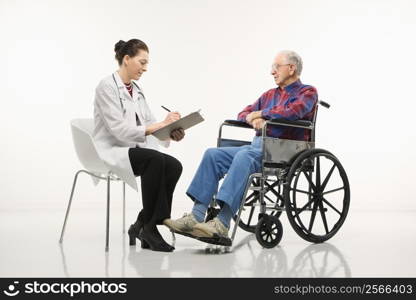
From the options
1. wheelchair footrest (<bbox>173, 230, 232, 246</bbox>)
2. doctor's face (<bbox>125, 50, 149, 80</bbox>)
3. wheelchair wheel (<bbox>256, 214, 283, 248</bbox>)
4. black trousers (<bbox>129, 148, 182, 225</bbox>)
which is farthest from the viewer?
doctor's face (<bbox>125, 50, 149, 80</bbox>)

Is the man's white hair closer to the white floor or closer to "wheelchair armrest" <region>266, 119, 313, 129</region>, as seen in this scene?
"wheelchair armrest" <region>266, 119, 313, 129</region>

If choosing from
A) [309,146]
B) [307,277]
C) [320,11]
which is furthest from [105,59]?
[307,277]

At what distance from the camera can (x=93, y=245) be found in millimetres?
3215

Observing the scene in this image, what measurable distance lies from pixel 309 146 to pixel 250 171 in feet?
1.44

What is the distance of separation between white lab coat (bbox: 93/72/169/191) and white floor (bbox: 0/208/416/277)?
1.32 ft

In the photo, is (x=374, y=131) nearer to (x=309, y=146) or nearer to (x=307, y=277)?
(x=309, y=146)

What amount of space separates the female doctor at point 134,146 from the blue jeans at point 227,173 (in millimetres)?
128

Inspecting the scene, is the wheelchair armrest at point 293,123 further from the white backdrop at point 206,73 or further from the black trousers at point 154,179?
the white backdrop at point 206,73

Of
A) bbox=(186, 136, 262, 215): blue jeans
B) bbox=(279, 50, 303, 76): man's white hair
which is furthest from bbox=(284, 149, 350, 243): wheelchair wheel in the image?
bbox=(279, 50, 303, 76): man's white hair

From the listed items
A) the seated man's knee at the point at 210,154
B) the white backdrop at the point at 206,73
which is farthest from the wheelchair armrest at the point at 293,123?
the white backdrop at the point at 206,73

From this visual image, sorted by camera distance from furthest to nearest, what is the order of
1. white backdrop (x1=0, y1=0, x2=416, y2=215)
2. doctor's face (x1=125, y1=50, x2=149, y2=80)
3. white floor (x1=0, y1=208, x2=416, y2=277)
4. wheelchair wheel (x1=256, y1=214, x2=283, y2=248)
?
1. white backdrop (x1=0, y1=0, x2=416, y2=215)
2. doctor's face (x1=125, y1=50, x2=149, y2=80)
3. wheelchair wheel (x1=256, y1=214, x2=283, y2=248)
4. white floor (x1=0, y1=208, x2=416, y2=277)

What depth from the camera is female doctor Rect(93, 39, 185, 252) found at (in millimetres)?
2957

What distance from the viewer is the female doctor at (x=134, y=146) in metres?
2.96

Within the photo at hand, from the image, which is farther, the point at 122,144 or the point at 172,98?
the point at 172,98
